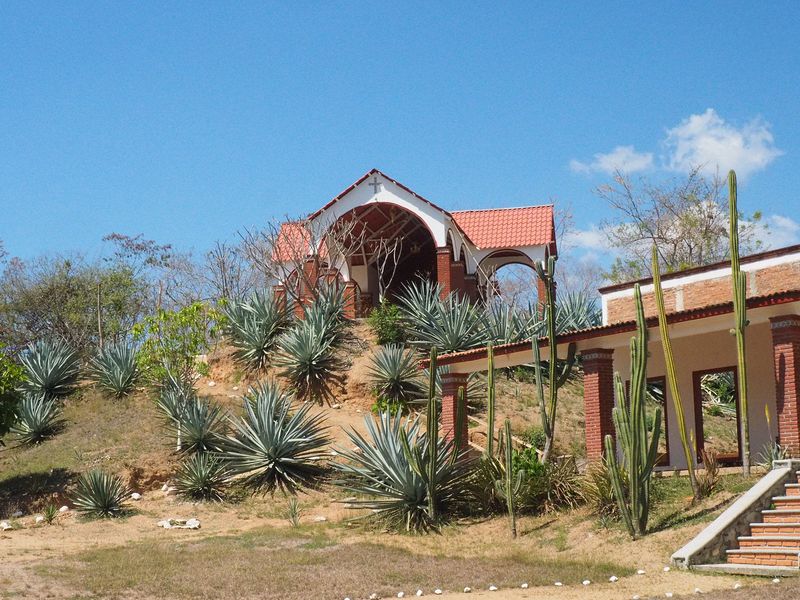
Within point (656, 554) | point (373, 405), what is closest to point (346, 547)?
point (656, 554)

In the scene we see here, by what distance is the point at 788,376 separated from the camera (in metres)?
16.0

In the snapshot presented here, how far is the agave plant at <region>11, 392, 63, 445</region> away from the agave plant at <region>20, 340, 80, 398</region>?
167 cm

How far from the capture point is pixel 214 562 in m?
14.8

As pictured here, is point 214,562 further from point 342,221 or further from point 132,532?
point 342,221

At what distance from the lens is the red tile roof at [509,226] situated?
3344cm

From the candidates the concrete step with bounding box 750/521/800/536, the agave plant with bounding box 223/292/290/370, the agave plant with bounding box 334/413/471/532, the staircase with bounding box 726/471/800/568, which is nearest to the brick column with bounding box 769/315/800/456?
the staircase with bounding box 726/471/800/568

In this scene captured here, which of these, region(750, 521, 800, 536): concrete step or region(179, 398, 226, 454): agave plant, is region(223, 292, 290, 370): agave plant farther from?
region(750, 521, 800, 536): concrete step

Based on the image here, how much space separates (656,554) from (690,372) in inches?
326

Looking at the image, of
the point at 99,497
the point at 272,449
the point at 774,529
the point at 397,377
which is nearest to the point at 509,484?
the point at 774,529

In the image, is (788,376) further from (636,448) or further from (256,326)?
(256,326)

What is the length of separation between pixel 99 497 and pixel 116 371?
7341 millimetres

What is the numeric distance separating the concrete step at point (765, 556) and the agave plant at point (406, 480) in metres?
5.52

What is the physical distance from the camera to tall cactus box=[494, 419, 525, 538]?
1614cm

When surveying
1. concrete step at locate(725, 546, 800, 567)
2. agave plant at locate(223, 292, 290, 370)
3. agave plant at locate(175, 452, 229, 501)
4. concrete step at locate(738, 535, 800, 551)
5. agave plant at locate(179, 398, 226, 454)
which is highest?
agave plant at locate(223, 292, 290, 370)
